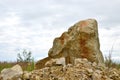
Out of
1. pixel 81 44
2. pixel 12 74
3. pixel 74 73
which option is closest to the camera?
pixel 74 73

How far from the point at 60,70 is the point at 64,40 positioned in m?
2.46

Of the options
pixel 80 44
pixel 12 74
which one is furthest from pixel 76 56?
pixel 12 74

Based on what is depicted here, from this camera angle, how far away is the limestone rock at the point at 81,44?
36.0ft

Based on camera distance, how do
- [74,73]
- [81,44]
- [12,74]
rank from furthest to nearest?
[81,44]
[12,74]
[74,73]

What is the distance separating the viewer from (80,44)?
11.1 meters

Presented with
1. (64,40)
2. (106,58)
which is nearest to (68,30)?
(64,40)

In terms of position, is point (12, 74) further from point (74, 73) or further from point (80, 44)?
point (80, 44)

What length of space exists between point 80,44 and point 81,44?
0.03 m

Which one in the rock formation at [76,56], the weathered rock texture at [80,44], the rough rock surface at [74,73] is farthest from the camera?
the weathered rock texture at [80,44]

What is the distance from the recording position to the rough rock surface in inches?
345

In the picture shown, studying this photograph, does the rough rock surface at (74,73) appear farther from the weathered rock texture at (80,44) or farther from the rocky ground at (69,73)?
the weathered rock texture at (80,44)

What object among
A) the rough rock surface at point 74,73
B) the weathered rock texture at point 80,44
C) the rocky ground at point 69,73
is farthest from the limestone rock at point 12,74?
the weathered rock texture at point 80,44

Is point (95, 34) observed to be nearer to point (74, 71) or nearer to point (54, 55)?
point (54, 55)

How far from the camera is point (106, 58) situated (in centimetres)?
1350
